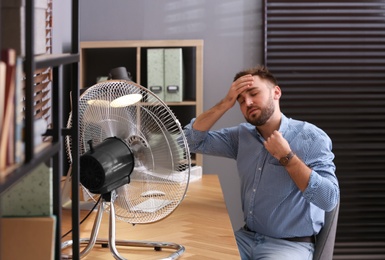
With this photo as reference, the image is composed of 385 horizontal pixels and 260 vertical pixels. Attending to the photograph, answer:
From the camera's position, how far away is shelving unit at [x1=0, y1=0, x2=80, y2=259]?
136 centimetres

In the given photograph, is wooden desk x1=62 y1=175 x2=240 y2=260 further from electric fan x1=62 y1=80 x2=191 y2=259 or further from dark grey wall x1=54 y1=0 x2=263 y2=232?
dark grey wall x1=54 y1=0 x2=263 y2=232

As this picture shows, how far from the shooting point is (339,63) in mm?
4758

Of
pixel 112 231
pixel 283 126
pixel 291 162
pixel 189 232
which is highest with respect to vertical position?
pixel 283 126

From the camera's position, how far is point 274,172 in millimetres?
3010

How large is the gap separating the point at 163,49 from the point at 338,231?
167 centimetres

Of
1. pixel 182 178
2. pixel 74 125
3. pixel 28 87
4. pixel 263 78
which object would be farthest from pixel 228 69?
pixel 28 87

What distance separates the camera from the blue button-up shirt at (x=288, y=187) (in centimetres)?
279

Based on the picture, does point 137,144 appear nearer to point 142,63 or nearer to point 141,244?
point 141,244

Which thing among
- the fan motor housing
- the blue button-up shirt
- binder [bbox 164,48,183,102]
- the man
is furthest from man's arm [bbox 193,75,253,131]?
binder [bbox 164,48,183,102]

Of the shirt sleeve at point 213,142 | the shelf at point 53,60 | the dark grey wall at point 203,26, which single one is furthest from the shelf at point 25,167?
the dark grey wall at point 203,26

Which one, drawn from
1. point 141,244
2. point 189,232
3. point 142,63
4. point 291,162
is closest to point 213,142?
point 291,162

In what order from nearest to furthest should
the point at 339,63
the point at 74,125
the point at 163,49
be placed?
the point at 74,125
the point at 163,49
the point at 339,63

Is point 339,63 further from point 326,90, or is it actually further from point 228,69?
point 228,69

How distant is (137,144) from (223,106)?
3.38 feet
